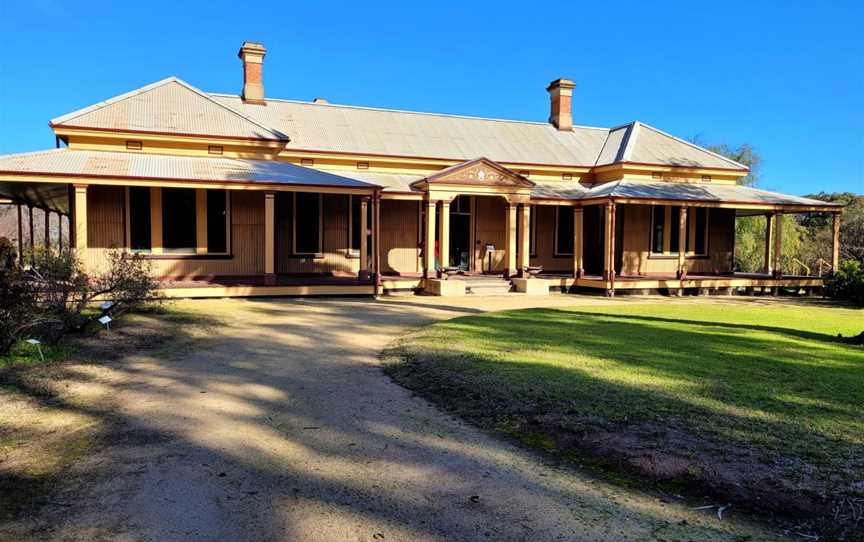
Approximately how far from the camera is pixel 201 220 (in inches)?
688

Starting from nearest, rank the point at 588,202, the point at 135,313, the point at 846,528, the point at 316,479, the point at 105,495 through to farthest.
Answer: the point at 846,528, the point at 105,495, the point at 316,479, the point at 135,313, the point at 588,202

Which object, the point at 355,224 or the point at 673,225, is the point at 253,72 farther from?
the point at 673,225

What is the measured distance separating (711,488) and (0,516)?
4.38 metres

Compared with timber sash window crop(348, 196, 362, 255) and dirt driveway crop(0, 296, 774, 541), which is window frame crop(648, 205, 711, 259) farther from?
dirt driveway crop(0, 296, 774, 541)

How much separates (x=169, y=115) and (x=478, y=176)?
9.47 m

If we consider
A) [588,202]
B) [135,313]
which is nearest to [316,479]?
[135,313]

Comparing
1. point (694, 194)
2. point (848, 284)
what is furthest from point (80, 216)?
point (848, 284)

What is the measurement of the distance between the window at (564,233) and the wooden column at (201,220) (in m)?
12.3

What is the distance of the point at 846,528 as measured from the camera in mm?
3391

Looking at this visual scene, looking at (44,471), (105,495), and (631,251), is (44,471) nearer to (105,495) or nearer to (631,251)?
(105,495)

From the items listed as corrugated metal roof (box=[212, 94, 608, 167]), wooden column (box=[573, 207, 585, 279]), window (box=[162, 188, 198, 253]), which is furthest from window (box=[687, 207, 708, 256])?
window (box=[162, 188, 198, 253])

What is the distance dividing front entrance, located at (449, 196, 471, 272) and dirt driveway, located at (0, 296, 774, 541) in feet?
48.0

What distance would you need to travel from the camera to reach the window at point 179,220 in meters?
17.2

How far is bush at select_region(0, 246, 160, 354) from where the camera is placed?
7898 millimetres
